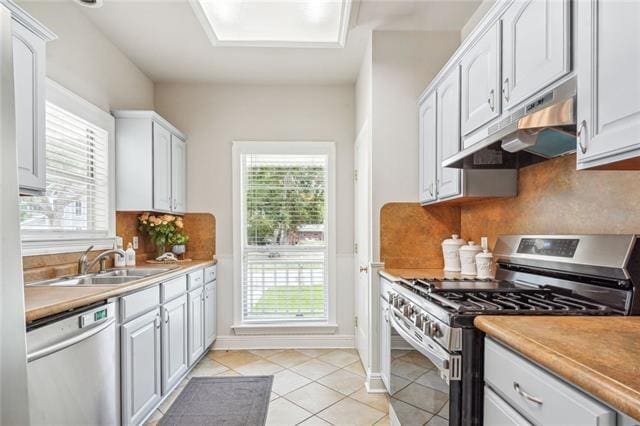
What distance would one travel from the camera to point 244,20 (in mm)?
2703

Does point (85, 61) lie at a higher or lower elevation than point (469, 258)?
higher

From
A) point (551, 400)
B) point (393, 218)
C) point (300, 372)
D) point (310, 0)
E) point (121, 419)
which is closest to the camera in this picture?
point (551, 400)

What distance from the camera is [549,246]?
1.77m

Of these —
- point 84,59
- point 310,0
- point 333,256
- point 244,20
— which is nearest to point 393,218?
point 333,256

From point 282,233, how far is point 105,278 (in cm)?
171

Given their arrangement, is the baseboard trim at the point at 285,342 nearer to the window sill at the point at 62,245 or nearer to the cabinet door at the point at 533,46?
the window sill at the point at 62,245

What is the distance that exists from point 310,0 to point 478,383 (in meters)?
2.44

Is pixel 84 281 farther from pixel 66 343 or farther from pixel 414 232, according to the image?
pixel 414 232

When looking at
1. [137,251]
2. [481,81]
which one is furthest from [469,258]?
[137,251]

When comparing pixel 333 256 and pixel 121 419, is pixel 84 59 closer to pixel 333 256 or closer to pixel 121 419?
pixel 121 419

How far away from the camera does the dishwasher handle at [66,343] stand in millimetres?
1337

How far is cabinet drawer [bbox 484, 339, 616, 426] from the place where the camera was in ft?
2.60

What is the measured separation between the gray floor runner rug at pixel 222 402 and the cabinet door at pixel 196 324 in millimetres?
223

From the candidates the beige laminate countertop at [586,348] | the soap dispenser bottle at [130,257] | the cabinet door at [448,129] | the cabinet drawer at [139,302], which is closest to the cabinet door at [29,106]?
the cabinet drawer at [139,302]
